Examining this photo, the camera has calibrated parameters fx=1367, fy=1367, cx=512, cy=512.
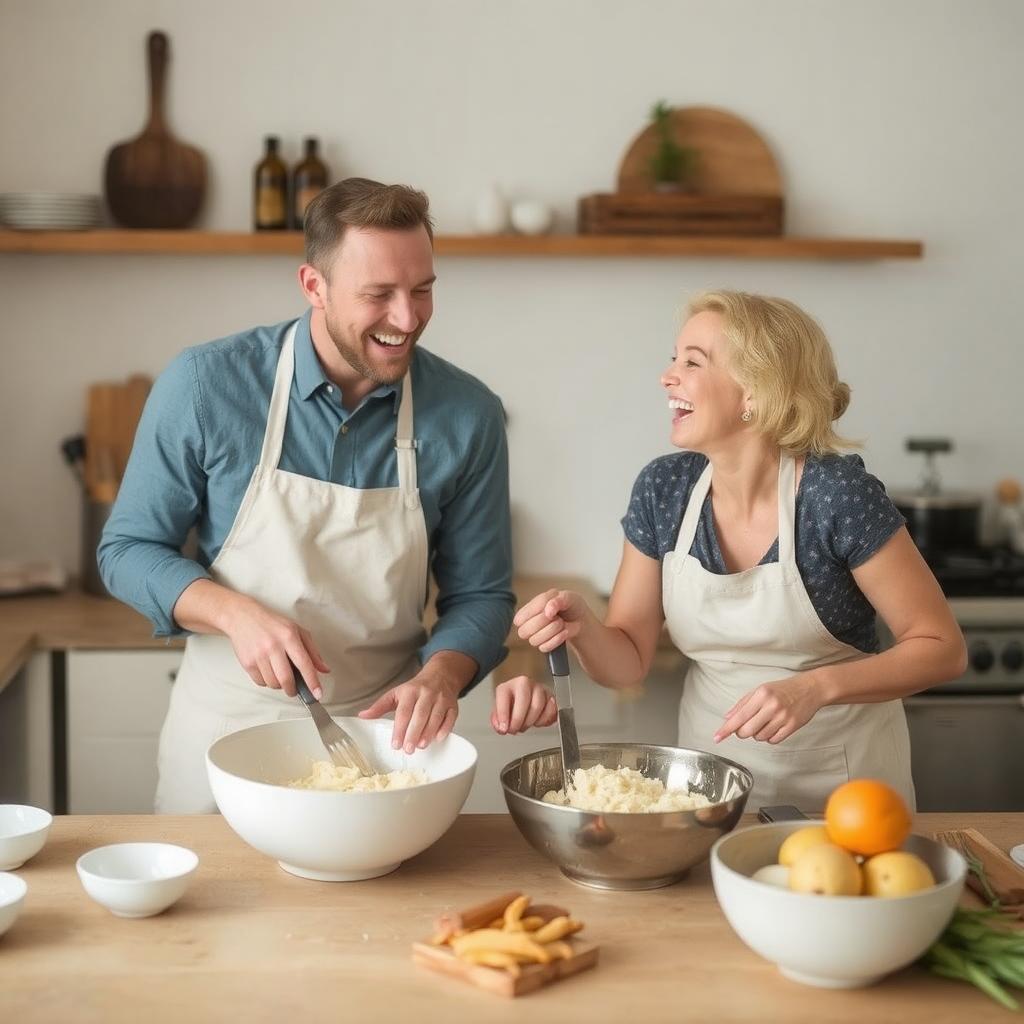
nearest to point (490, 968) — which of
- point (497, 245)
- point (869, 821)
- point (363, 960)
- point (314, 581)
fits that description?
point (363, 960)

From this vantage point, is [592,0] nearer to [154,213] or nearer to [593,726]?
[154,213]

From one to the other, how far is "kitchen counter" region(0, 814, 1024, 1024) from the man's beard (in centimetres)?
77

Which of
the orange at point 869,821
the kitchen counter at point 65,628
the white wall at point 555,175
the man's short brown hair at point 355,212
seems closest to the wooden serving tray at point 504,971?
the orange at point 869,821

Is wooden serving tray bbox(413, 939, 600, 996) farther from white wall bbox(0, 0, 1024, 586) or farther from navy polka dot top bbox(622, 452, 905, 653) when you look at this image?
white wall bbox(0, 0, 1024, 586)

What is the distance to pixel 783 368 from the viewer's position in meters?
2.05

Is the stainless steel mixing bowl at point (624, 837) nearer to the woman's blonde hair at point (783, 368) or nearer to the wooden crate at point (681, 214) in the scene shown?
the woman's blonde hair at point (783, 368)

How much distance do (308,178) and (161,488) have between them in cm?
148

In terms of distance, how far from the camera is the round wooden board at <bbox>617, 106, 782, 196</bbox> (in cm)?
353

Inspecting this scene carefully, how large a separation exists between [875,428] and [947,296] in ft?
1.34

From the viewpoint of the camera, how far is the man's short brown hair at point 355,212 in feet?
6.63

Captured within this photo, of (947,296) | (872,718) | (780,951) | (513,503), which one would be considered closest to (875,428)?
(947,296)

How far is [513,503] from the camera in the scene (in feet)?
12.1

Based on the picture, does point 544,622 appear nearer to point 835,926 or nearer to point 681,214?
point 835,926

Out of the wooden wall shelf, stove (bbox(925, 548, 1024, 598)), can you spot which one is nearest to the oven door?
stove (bbox(925, 548, 1024, 598))
